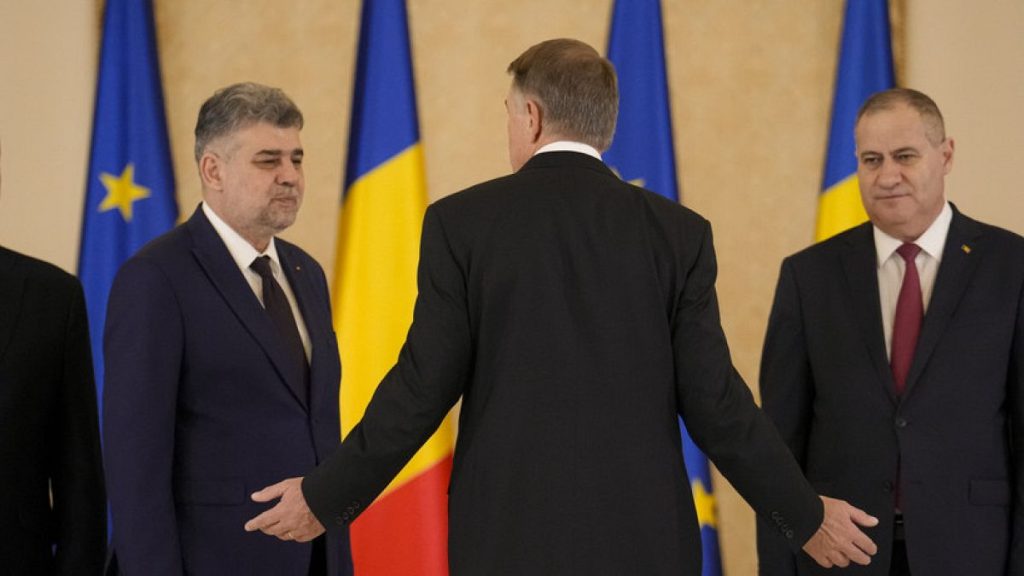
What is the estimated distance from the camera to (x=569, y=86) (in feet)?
8.14

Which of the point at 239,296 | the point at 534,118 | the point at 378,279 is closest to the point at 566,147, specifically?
the point at 534,118

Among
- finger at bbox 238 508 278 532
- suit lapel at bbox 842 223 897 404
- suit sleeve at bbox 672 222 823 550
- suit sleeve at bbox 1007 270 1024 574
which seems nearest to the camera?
suit sleeve at bbox 672 222 823 550

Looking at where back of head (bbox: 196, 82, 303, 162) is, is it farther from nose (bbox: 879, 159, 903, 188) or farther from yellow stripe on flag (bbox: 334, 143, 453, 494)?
nose (bbox: 879, 159, 903, 188)

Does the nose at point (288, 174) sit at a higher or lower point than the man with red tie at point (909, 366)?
higher

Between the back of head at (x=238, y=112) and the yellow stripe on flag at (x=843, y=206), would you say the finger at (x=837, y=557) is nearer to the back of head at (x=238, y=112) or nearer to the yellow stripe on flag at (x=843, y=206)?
the back of head at (x=238, y=112)

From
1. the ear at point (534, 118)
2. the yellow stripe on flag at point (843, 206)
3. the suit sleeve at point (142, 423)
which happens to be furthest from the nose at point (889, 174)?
the suit sleeve at point (142, 423)

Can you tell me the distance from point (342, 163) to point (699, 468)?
173 cm

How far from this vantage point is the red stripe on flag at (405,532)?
14.4ft

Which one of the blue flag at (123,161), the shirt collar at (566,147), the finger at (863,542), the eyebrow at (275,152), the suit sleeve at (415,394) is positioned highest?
the blue flag at (123,161)

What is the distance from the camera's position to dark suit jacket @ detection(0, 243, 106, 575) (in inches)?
96.2

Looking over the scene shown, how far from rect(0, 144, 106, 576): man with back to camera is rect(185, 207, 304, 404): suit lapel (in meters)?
0.38

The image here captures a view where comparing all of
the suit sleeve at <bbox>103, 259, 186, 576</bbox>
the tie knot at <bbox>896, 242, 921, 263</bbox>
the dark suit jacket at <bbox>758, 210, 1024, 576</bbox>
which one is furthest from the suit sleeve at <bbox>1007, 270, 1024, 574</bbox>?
the suit sleeve at <bbox>103, 259, 186, 576</bbox>

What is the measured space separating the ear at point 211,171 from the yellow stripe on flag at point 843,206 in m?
2.36

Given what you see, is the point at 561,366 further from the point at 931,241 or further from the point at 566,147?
the point at 931,241
